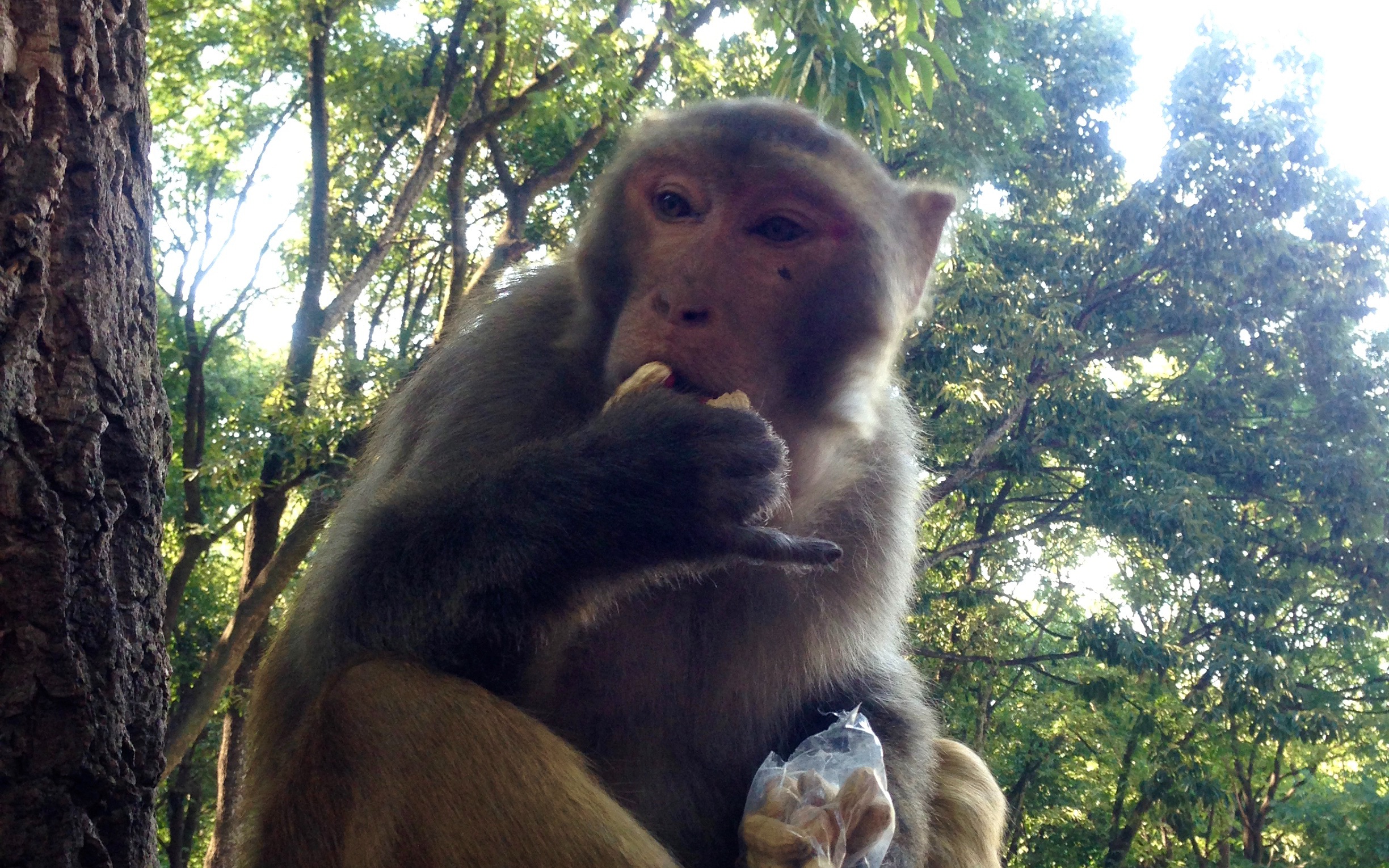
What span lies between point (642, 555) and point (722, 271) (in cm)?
66

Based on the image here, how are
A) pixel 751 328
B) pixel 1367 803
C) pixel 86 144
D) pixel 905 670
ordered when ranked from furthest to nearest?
pixel 1367 803 < pixel 905 670 < pixel 751 328 < pixel 86 144

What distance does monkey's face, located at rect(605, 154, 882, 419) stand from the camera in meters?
2.19

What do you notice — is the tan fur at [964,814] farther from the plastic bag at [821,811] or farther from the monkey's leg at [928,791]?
the plastic bag at [821,811]

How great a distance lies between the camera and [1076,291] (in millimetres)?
11922

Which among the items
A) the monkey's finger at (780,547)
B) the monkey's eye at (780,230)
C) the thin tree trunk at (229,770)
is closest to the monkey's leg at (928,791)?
the monkey's finger at (780,547)

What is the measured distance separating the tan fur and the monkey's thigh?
Result: 1187mm

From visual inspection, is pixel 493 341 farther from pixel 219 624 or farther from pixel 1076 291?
pixel 219 624

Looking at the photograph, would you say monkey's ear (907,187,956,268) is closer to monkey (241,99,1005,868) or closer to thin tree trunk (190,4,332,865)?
monkey (241,99,1005,868)

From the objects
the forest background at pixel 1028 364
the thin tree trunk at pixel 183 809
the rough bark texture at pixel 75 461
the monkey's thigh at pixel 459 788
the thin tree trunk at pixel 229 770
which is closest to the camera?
the rough bark texture at pixel 75 461

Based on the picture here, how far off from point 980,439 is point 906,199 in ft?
26.5

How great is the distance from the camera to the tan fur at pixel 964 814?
284cm

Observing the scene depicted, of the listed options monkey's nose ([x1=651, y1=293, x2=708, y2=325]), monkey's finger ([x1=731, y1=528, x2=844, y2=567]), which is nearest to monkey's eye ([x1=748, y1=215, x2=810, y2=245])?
monkey's nose ([x1=651, y1=293, x2=708, y2=325])

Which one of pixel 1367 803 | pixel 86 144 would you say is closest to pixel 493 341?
pixel 86 144

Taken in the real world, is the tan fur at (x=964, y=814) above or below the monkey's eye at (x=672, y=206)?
below
